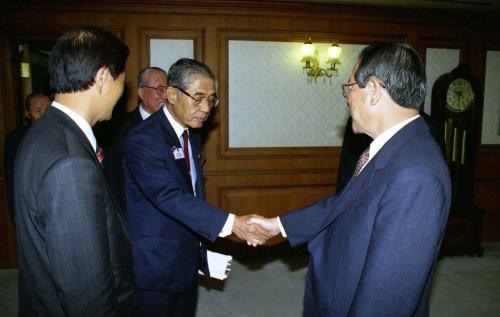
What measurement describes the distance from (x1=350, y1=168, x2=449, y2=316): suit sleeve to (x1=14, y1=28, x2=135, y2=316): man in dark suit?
83cm

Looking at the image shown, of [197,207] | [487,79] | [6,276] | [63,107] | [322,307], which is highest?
[487,79]

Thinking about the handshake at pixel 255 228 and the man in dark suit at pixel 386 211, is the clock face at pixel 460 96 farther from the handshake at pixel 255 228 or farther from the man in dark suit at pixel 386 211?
the man in dark suit at pixel 386 211

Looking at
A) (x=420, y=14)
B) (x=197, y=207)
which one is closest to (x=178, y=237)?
(x=197, y=207)

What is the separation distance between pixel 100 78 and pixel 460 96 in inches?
164

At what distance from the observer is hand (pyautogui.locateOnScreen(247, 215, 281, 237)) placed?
2084 mm

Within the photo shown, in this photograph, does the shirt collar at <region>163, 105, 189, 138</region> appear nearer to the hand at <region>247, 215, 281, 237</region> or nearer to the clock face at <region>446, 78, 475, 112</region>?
the hand at <region>247, 215, 281, 237</region>

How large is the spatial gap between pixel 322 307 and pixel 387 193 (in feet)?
1.83

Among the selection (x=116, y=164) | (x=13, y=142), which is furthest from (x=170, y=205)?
(x=13, y=142)

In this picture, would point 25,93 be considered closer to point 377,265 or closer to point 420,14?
point 377,265

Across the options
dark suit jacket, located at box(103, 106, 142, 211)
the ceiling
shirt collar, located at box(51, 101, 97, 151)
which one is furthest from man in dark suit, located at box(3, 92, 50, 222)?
the ceiling

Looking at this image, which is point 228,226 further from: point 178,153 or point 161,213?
point 178,153

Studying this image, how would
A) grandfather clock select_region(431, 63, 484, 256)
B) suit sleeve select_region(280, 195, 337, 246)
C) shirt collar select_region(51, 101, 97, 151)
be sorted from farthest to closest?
grandfather clock select_region(431, 63, 484, 256)
suit sleeve select_region(280, 195, 337, 246)
shirt collar select_region(51, 101, 97, 151)

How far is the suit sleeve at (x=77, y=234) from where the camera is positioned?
1.03 m

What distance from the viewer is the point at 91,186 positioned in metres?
1.07
